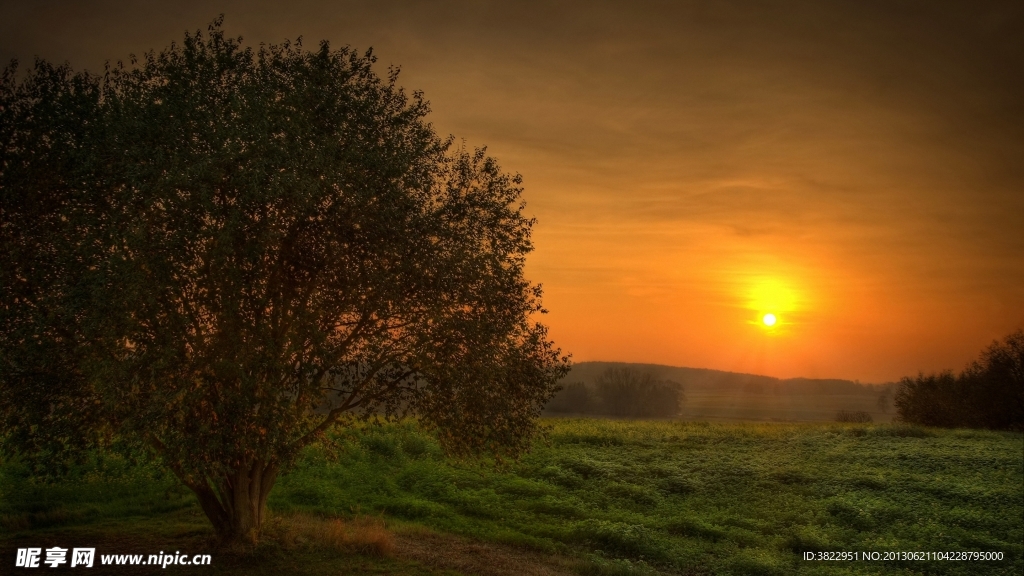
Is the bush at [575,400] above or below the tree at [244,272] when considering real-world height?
below

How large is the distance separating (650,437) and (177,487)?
3554 centimetres

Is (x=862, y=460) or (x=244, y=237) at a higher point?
(x=244, y=237)

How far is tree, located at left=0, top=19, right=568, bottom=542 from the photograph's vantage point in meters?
17.6

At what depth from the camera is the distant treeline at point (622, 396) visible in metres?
127

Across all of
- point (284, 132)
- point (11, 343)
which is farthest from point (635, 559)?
point (11, 343)

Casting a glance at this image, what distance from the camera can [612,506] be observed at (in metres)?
34.1

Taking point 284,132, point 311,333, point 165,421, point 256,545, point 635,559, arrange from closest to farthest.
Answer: point 165,421
point 311,333
point 284,132
point 256,545
point 635,559

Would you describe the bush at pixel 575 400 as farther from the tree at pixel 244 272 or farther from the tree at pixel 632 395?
the tree at pixel 244 272

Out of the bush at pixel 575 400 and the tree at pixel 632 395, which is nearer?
the bush at pixel 575 400

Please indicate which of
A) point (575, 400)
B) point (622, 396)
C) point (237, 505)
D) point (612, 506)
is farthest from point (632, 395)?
point (237, 505)

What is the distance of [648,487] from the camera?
37219 millimetres

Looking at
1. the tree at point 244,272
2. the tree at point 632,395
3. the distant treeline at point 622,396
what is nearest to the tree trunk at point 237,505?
the tree at point 244,272

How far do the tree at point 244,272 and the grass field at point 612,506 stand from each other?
488 cm

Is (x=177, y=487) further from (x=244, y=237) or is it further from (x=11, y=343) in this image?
(x=244, y=237)
